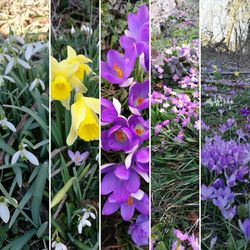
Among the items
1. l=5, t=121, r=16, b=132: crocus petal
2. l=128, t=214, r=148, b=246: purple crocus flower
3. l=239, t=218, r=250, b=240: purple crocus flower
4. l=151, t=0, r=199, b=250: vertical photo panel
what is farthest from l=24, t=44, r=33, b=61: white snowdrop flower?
l=239, t=218, r=250, b=240: purple crocus flower

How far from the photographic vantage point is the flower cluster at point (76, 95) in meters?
1.82

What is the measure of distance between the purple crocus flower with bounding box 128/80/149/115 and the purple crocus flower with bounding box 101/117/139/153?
0.07m

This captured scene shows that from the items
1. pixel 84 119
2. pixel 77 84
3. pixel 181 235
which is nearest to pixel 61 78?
pixel 77 84

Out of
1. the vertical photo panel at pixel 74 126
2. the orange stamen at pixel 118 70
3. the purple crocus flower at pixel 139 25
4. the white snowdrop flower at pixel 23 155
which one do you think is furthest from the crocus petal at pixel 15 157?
the purple crocus flower at pixel 139 25

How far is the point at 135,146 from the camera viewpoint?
73.1 inches

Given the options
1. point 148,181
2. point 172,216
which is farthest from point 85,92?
point 172,216

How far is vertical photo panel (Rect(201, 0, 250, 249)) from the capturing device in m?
1.94

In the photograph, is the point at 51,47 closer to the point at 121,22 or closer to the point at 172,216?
the point at 121,22

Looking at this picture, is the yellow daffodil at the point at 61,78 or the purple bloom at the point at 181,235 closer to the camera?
the yellow daffodil at the point at 61,78

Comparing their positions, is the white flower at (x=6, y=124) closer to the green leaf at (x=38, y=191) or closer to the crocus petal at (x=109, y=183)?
the green leaf at (x=38, y=191)

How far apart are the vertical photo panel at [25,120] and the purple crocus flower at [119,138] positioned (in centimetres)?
22

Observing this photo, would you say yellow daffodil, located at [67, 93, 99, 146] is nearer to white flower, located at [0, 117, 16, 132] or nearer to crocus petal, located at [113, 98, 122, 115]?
crocus petal, located at [113, 98, 122, 115]

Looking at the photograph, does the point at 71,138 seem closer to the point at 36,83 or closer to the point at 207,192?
the point at 36,83

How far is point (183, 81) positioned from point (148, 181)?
398 mm
